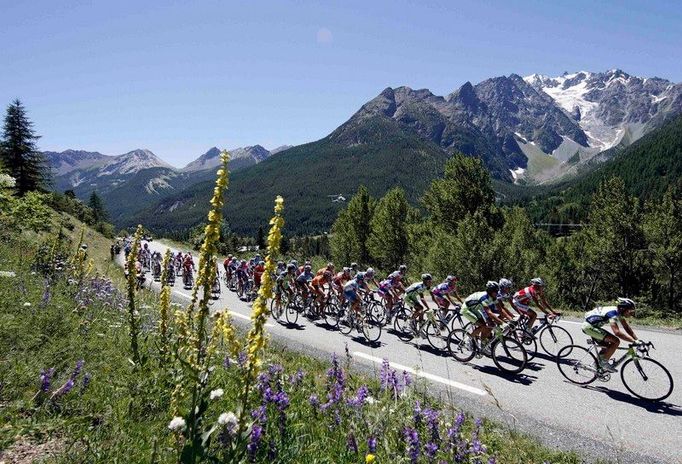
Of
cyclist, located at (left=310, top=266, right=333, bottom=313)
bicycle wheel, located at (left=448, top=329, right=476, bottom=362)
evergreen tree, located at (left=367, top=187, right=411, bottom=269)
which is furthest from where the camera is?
evergreen tree, located at (left=367, top=187, right=411, bottom=269)

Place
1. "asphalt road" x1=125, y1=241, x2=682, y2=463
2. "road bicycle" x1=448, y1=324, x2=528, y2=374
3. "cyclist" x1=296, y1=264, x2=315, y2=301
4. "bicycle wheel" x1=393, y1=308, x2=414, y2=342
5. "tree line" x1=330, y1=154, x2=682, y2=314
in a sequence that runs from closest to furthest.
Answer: "asphalt road" x1=125, y1=241, x2=682, y2=463
"road bicycle" x1=448, y1=324, x2=528, y2=374
"bicycle wheel" x1=393, y1=308, x2=414, y2=342
"cyclist" x1=296, y1=264, x2=315, y2=301
"tree line" x1=330, y1=154, x2=682, y2=314

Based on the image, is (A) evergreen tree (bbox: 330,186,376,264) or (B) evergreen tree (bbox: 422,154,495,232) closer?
(B) evergreen tree (bbox: 422,154,495,232)

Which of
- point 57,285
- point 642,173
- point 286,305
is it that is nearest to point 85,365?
point 57,285

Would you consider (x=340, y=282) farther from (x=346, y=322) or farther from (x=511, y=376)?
(x=511, y=376)

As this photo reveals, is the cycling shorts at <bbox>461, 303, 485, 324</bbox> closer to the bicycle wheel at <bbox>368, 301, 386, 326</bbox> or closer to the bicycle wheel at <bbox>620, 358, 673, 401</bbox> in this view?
the bicycle wheel at <bbox>620, 358, 673, 401</bbox>

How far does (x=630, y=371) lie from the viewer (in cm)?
870

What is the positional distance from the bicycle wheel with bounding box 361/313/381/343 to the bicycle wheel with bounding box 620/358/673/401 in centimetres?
658

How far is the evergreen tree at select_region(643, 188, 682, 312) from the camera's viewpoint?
1446 inches

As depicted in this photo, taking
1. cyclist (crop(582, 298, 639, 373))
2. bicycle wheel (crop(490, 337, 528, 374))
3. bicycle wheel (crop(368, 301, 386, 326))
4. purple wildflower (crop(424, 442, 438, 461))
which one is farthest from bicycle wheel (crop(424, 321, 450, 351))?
purple wildflower (crop(424, 442, 438, 461))

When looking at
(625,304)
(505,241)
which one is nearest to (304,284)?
(625,304)

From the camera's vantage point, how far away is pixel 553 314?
1144cm

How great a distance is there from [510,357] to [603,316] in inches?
96.7

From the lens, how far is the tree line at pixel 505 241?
88.2 feet

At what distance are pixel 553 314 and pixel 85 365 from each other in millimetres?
11104
